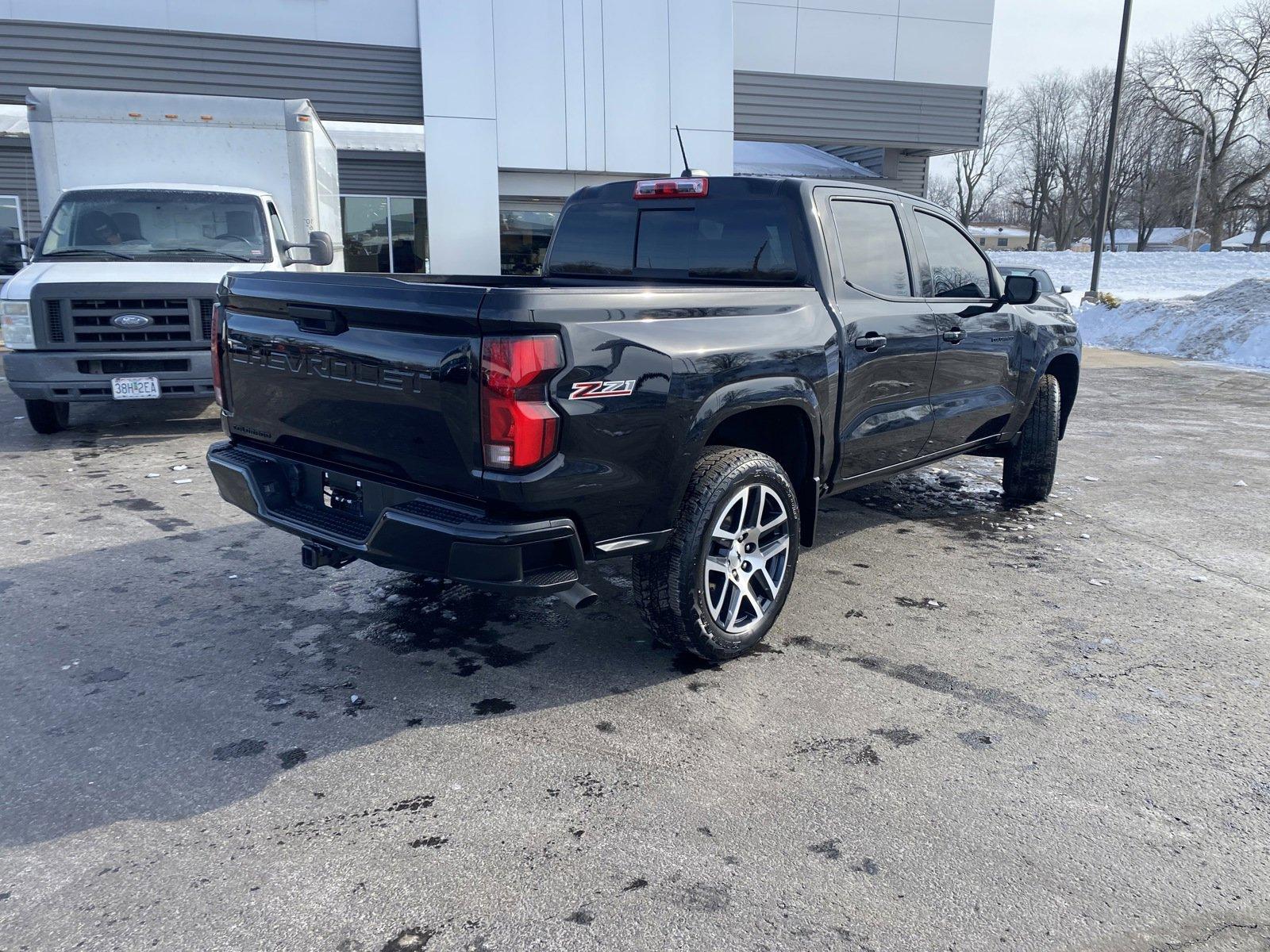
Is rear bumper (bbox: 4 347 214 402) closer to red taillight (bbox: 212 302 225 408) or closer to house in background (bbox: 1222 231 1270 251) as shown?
red taillight (bbox: 212 302 225 408)

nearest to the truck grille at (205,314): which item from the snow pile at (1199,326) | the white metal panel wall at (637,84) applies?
the white metal panel wall at (637,84)


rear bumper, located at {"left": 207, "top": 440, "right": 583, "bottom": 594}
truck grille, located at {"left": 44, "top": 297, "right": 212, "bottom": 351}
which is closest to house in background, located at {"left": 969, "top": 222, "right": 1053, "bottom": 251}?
truck grille, located at {"left": 44, "top": 297, "right": 212, "bottom": 351}

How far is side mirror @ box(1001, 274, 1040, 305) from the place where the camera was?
213 inches

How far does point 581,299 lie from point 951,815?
2016mm

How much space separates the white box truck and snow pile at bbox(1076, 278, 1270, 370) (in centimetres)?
1392

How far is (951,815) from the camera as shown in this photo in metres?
2.94

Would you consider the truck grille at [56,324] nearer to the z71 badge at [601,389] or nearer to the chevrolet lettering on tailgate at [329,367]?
the chevrolet lettering on tailgate at [329,367]

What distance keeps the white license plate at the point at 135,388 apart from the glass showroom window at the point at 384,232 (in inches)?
546

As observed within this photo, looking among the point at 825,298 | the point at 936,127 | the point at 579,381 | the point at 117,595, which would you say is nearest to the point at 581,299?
the point at 579,381

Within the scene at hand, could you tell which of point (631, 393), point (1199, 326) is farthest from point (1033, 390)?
point (1199, 326)

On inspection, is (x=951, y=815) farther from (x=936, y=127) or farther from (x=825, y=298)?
(x=936, y=127)

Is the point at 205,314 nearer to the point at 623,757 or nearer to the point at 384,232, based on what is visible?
the point at 623,757

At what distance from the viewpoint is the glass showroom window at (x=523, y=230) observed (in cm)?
1730

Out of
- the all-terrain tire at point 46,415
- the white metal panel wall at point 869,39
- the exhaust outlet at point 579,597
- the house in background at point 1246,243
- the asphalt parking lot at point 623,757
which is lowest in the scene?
the asphalt parking lot at point 623,757
